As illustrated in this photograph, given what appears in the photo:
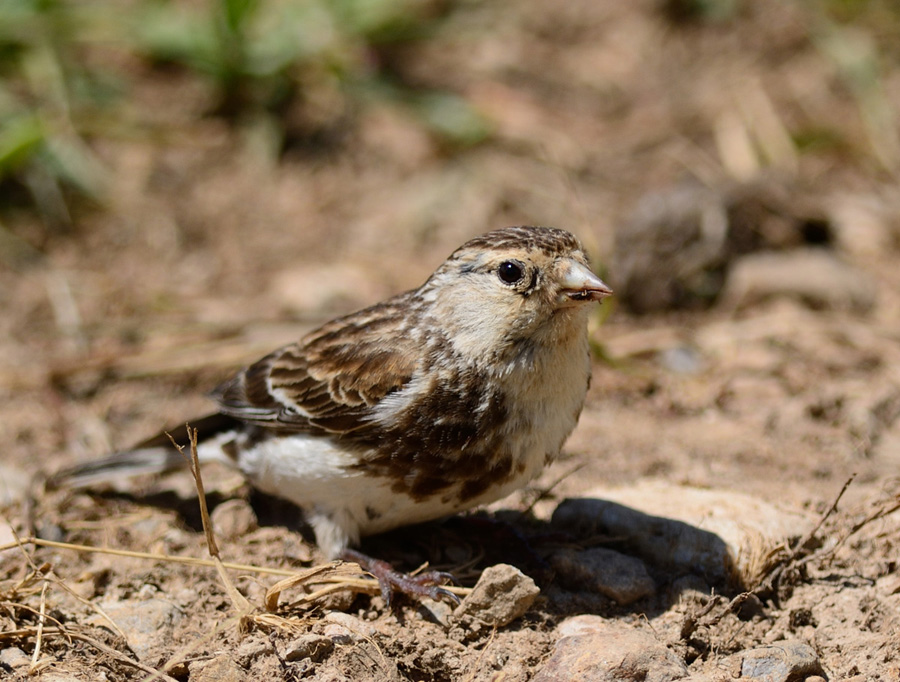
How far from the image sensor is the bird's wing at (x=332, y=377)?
3820 millimetres

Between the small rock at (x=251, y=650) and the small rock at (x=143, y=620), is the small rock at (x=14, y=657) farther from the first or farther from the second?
the small rock at (x=251, y=650)

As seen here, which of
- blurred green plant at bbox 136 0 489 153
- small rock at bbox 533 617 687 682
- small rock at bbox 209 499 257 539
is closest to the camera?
small rock at bbox 533 617 687 682

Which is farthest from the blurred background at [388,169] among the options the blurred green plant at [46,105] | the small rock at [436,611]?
the small rock at [436,611]

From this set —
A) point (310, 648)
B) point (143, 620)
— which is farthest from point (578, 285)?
point (143, 620)

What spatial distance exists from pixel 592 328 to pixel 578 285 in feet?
7.49

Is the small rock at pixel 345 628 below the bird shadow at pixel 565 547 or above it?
above

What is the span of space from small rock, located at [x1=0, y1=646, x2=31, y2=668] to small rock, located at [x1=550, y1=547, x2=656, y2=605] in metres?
Answer: 1.90

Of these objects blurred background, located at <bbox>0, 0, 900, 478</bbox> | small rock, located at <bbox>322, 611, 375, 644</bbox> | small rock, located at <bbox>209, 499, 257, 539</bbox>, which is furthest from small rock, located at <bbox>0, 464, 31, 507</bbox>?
small rock, located at <bbox>322, 611, 375, 644</bbox>

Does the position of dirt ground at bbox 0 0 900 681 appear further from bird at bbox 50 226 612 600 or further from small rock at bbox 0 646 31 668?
bird at bbox 50 226 612 600

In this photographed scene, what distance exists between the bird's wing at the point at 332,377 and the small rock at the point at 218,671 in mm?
919

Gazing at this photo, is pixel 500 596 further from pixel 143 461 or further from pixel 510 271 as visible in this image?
pixel 143 461

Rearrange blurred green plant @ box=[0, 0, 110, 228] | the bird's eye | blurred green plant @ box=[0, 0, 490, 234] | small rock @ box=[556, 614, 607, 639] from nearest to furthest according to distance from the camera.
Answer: small rock @ box=[556, 614, 607, 639], the bird's eye, blurred green plant @ box=[0, 0, 110, 228], blurred green plant @ box=[0, 0, 490, 234]

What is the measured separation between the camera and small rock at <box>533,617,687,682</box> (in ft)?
10.8

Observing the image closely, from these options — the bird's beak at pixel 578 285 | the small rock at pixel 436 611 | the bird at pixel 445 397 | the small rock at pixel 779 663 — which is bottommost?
the small rock at pixel 779 663
